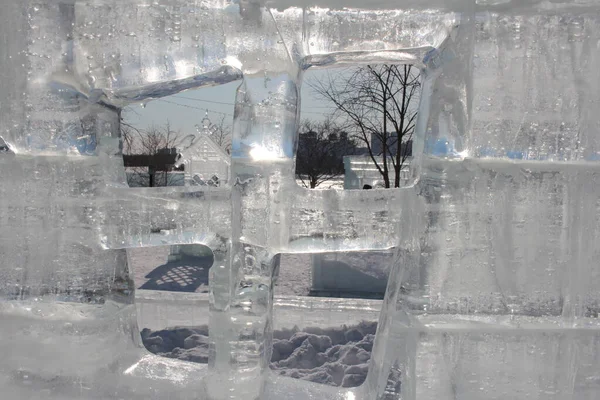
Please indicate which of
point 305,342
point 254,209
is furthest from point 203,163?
point 254,209

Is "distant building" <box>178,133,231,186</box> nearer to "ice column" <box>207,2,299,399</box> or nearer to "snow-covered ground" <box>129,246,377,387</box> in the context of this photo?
"snow-covered ground" <box>129,246,377,387</box>

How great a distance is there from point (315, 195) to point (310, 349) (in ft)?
3.61

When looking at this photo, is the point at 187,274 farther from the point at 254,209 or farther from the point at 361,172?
the point at 254,209

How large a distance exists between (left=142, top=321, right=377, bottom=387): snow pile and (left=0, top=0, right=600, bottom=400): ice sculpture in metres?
0.57

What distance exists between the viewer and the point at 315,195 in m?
1.35

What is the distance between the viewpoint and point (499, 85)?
51.5 inches

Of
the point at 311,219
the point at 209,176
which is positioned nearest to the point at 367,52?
the point at 311,219

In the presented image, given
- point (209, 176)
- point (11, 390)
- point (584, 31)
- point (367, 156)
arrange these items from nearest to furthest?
1. point (584, 31)
2. point (11, 390)
3. point (209, 176)
4. point (367, 156)

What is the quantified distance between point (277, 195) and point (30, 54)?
31.3 inches

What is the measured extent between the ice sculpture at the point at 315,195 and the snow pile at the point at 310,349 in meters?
0.57

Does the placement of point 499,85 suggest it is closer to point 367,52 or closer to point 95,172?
point 367,52

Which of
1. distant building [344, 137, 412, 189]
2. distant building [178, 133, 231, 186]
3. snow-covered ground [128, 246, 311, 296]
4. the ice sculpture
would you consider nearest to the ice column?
the ice sculpture

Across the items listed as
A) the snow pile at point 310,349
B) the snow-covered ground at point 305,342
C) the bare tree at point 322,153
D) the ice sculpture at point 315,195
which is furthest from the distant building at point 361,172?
the ice sculpture at point 315,195

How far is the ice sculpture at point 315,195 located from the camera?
1.31 metres
